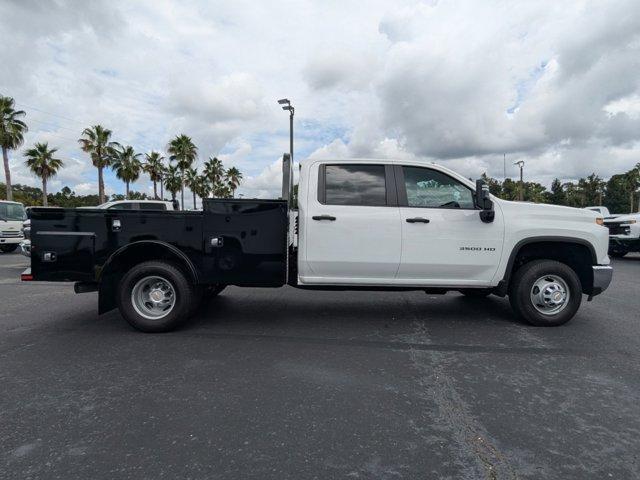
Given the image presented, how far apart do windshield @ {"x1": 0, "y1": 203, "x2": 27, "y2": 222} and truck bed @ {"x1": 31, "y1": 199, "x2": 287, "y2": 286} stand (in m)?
13.7

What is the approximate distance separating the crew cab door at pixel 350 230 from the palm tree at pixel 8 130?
121 ft

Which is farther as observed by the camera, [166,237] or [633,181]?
[633,181]

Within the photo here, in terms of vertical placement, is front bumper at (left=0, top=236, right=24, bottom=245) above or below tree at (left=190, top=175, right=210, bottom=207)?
below

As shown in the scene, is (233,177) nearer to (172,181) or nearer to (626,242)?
(172,181)

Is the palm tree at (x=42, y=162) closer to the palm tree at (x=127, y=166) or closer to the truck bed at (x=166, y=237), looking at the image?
the palm tree at (x=127, y=166)

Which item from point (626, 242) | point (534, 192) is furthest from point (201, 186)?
point (534, 192)

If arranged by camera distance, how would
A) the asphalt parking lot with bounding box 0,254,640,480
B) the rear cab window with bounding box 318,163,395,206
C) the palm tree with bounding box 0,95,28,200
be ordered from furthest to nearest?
the palm tree with bounding box 0,95,28,200
the rear cab window with bounding box 318,163,395,206
the asphalt parking lot with bounding box 0,254,640,480

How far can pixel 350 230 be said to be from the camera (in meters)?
4.87

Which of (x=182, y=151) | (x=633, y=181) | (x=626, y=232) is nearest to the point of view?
(x=626, y=232)

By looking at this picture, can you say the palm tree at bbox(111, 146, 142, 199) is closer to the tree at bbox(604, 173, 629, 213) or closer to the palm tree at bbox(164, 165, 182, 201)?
the palm tree at bbox(164, 165, 182, 201)

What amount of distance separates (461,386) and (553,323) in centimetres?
242

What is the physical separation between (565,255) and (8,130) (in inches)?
1584

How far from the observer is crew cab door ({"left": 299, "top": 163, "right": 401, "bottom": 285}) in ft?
16.0

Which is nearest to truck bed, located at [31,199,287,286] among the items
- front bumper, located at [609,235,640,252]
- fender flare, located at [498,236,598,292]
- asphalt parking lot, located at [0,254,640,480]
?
asphalt parking lot, located at [0,254,640,480]
